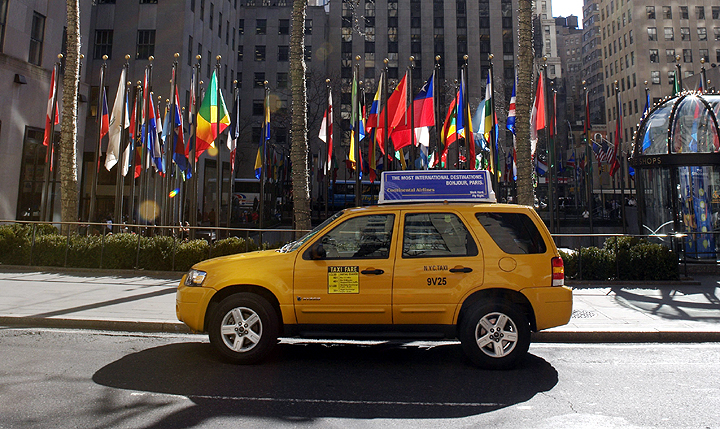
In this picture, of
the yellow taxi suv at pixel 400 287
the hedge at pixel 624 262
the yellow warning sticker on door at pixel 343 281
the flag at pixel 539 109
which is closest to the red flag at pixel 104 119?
the yellow taxi suv at pixel 400 287

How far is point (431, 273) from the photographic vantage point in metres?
5.42

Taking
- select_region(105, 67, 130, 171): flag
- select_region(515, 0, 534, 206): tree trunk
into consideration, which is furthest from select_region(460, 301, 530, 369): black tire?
select_region(105, 67, 130, 171): flag

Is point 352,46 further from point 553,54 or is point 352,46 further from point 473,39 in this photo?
point 553,54

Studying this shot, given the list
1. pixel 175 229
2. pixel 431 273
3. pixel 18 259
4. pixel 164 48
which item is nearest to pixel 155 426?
pixel 431 273

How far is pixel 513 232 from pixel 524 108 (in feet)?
26.8

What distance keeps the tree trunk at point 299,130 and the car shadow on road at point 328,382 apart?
7.12 m

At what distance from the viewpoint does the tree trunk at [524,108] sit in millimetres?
12516

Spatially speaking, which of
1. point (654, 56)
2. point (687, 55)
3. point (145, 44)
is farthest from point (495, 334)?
point (687, 55)

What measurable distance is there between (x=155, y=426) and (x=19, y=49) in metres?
25.8

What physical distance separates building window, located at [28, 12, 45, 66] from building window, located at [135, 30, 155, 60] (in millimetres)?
10438

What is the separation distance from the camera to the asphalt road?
4.07 m

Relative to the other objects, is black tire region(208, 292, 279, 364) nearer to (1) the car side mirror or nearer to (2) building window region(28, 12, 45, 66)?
(1) the car side mirror

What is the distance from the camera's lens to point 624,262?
1159 centimetres

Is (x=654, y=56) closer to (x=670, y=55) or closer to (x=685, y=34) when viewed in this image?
(x=670, y=55)
